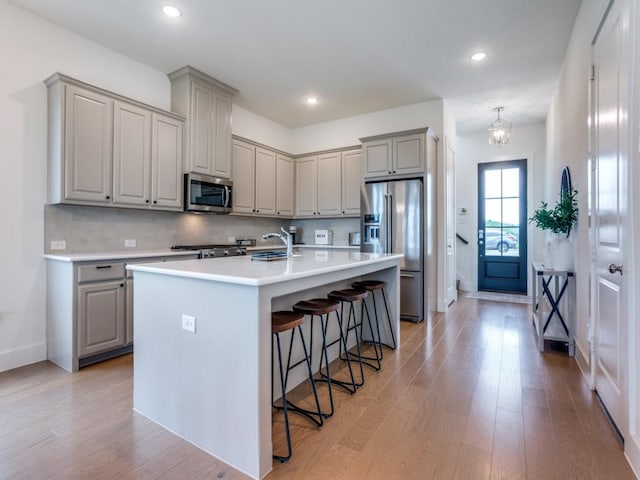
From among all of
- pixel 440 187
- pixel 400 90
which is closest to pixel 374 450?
pixel 440 187

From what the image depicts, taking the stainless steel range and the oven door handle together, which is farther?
the oven door handle

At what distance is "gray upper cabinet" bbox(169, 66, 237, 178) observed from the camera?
3857mm

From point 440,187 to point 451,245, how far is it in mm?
1079

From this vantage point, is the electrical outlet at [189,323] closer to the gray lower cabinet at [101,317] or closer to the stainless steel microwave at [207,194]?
the gray lower cabinet at [101,317]

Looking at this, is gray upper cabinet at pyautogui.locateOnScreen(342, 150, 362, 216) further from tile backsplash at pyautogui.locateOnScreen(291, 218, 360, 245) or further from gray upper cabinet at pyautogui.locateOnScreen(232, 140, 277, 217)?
gray upper cabinet at pyautogui.locateOnScreen(232, 140, 277, 217)

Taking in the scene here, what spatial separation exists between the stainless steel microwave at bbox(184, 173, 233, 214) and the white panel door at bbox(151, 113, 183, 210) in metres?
0.09

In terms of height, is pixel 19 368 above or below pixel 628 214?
below

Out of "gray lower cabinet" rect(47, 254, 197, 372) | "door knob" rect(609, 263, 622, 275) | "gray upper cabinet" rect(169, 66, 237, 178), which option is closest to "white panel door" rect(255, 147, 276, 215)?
"gray upper cabinet" rect(169, 66, 237, 178)

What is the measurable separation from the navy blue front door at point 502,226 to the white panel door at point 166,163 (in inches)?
211

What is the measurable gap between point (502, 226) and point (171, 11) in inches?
236

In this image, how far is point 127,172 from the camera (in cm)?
331

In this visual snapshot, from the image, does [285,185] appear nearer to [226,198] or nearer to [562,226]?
[226,198]

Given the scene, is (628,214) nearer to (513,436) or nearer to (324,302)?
(513,436)

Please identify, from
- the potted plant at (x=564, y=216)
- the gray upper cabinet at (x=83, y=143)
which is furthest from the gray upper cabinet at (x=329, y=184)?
the gray upper cabinet at (x=83, y=143)
